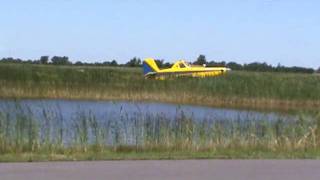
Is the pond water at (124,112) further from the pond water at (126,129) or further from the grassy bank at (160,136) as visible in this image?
the grassy bank at (160,136)

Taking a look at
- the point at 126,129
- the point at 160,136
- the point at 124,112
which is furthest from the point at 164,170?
the point at 124,112

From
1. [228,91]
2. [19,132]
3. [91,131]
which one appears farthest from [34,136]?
[228,91]

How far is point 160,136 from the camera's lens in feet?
50.1

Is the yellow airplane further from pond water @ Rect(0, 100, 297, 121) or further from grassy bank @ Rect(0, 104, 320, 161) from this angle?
grassy bank @ Rect(0, 104, 320, 161)

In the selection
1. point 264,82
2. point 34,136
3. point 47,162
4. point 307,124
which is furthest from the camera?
point 264,82

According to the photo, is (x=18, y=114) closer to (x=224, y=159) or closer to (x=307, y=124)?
(x=224, y=159)

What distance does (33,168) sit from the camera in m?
10.0

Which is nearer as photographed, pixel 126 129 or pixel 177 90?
pixel 126 129

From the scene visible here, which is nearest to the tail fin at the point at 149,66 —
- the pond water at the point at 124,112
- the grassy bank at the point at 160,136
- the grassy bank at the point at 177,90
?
the grassy bank at the point at 177,90

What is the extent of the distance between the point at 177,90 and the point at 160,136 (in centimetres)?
2540

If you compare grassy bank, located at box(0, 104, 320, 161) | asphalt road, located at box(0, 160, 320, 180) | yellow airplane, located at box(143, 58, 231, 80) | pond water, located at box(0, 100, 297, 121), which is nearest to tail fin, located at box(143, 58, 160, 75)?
yellow airplane, located at box(143, 58, 231, 80)

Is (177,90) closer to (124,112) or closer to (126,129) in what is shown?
(124,112)

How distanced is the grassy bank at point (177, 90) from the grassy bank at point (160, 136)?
757 inches

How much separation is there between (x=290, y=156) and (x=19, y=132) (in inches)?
231
